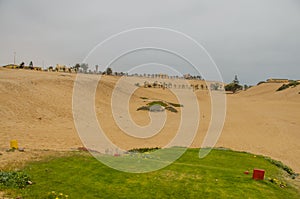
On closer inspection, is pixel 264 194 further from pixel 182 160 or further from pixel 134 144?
pixel 134 144

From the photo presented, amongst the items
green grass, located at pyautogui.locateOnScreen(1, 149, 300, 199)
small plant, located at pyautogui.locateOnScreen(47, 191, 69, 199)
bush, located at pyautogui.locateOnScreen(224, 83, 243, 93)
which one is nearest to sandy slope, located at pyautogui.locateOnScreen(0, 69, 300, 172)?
green grass, located at pyautogui.locateOnScreen(1, 149, 300, 199)

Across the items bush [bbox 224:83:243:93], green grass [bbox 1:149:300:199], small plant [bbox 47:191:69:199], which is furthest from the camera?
bush [bbox 224:83:243:93]

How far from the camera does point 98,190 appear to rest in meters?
7.95

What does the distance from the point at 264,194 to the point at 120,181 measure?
4731 mm

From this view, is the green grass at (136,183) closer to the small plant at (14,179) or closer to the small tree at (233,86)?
the small plant at (14,179)

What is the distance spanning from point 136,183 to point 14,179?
3.82 metres

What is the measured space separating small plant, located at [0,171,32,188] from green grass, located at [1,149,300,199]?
0.24 metres

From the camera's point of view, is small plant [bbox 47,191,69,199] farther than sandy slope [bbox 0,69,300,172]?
No

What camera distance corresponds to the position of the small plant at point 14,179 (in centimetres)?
791

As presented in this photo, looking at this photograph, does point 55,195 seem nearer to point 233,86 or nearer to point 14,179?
point 14,179

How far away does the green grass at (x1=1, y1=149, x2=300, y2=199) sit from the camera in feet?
25.7

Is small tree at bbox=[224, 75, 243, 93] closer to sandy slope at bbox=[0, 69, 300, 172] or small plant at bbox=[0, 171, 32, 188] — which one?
sandy slope at bbox=[0, 69, 300, 172]

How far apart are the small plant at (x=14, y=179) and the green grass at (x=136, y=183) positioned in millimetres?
239

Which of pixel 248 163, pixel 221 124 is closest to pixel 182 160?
pixel 248 163
